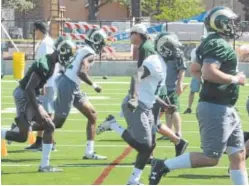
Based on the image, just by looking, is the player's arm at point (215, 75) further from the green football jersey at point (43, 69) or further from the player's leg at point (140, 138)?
the green football jersey at point (43, 69)

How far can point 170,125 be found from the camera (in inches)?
532

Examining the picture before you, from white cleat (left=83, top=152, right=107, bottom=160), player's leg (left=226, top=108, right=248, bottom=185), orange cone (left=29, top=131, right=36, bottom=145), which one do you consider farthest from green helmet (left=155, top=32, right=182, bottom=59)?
player's leg (left=226, top=108, right=248, bottom=185)

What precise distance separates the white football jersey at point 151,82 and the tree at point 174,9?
5387cm

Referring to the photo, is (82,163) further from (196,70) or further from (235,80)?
(235,80)

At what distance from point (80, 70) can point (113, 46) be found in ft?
80.1

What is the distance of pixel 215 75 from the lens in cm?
779

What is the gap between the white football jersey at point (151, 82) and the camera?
9438 mm

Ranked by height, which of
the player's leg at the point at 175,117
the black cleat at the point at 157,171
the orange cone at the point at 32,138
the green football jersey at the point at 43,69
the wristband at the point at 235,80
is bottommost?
the orange cone at the point at 32,138

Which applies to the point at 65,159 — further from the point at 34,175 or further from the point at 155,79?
the point at 155,79

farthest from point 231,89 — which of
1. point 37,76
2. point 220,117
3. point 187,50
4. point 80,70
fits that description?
point 187,50

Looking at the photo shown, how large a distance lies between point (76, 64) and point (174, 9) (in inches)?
2113

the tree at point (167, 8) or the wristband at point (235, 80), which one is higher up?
the wristband at point (235, 80)

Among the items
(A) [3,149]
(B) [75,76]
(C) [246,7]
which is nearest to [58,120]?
(B) [75,76]

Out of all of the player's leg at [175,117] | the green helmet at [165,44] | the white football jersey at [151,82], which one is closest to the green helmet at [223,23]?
the white football jersey at [151,82]
